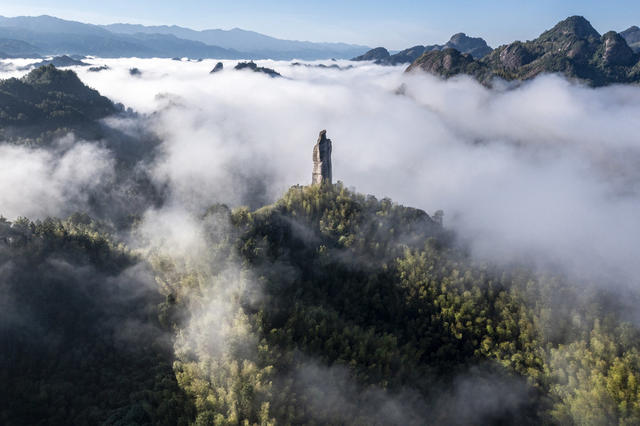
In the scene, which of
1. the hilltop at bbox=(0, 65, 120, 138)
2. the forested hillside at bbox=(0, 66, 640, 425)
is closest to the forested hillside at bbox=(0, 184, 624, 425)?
the forested hillside at bbox=(0, 66, 640, 425)

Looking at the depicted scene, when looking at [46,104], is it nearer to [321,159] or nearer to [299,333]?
[321,159]

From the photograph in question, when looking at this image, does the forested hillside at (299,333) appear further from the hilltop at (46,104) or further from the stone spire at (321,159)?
the hilltop at (46,104)

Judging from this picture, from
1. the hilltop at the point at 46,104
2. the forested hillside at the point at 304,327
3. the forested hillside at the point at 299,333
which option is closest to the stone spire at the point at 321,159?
the forested hillside at the point at 304,327

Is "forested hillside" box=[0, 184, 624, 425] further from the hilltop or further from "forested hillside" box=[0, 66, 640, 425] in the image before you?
the hilltop

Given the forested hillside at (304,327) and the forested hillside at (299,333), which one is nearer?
the forested hillside at (299,333)

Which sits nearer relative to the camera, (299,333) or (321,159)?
(299,333)

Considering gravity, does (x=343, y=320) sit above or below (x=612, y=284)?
below

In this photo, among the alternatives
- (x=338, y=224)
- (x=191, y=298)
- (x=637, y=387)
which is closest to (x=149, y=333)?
(x=191, y=298)

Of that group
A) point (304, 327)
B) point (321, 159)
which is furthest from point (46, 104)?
point (304, 327)

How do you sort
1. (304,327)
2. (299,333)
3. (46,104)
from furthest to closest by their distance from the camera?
(46,104) < (304,327) < (299,333)

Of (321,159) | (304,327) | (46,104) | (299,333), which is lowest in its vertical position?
(299,333)

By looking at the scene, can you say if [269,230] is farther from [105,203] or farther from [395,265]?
[105,203]
